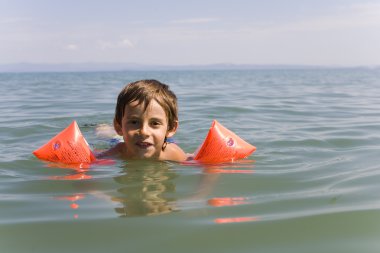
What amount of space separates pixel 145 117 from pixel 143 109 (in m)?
0.07

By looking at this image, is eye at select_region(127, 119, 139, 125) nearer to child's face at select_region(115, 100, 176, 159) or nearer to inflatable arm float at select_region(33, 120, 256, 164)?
child's face at select_region(115, 100, 176, 159)

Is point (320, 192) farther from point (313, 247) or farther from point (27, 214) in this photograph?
point (27, 214)

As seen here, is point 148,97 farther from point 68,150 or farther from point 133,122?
point 68,150

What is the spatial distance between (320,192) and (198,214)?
0.98 metres

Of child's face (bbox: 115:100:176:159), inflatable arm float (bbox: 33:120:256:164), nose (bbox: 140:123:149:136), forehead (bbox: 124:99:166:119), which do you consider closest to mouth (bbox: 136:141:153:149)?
child's face (bbox: 115:100:176:159)

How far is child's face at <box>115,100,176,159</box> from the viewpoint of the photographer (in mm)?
4125

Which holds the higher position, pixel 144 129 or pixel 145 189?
pixel 144 129

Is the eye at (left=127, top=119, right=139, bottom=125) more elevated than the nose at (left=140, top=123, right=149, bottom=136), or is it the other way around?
the eye at (left=127, top=119, right=139, bottom=125)

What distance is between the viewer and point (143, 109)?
4117 mm

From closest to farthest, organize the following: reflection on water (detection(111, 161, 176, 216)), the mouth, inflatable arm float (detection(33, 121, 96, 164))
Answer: reflection on water (detection(111, 161, 176, 216)) → the mouth → inflatable arm float (detection(33, 121, 96, 164))

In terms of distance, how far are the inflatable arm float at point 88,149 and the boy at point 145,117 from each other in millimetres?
389

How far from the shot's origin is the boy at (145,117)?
4133mm

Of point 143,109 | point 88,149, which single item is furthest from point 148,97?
point 88,149

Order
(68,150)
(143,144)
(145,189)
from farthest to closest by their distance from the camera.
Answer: (68,150) → (143,144) → (145,189)
